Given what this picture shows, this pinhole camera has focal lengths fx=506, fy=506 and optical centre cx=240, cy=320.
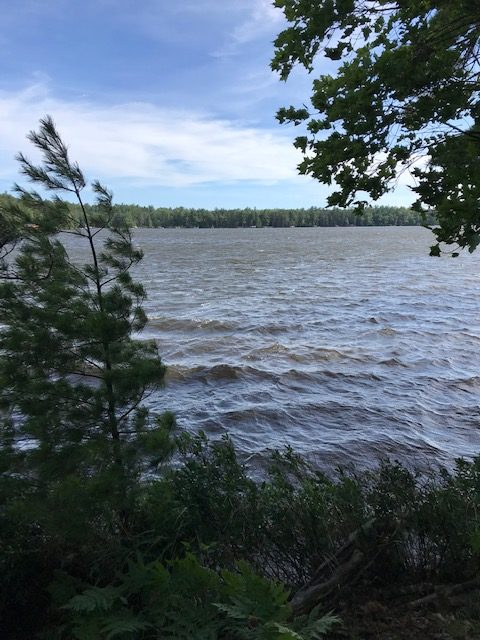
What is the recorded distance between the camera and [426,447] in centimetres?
913

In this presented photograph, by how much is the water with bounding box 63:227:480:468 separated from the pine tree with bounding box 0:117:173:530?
4561 millimetres

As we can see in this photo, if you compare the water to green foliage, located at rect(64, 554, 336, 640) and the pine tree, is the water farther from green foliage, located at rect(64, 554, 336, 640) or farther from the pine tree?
green foliage, located at rect(64, 554, 336, 640)

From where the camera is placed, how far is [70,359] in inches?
184

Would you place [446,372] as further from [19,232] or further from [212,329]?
[19,232]

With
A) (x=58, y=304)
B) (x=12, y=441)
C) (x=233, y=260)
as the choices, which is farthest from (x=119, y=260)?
(x=233, y=260)

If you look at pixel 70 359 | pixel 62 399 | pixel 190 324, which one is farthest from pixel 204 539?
pixel 190 324

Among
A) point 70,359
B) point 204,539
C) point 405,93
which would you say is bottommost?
point 204,539

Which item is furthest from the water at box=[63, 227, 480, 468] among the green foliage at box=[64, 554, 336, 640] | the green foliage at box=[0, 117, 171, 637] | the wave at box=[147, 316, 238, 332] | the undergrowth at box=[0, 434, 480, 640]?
the green foliage at box=[64, 554, 336, 640]

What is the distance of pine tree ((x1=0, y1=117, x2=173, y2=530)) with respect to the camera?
14.4ft

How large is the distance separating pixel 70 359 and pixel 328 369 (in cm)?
979

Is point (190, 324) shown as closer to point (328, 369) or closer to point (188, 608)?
point (328, 369)

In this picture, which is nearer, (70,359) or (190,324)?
(70,359)

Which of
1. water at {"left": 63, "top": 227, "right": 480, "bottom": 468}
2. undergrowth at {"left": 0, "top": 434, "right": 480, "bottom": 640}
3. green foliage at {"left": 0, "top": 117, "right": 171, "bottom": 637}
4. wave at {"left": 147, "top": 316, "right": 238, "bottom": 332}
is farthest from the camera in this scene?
wave at {"left": 147, "top": 316, "right": 238, "bottom": 332}

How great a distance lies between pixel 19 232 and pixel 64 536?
274 cm
